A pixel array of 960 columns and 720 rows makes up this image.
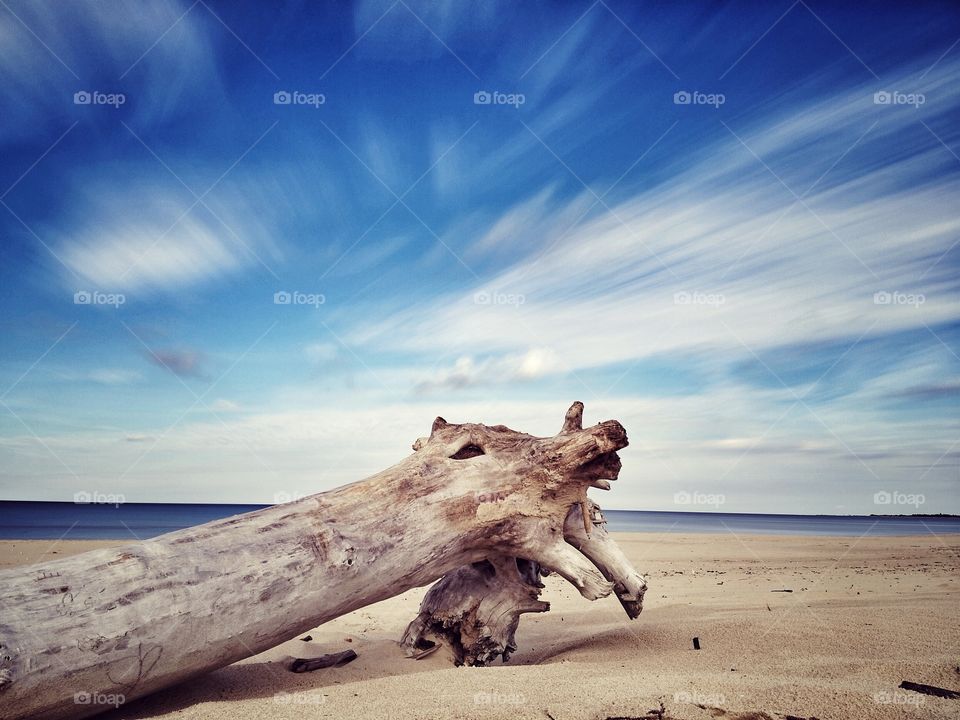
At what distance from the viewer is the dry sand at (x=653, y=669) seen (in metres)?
3.90

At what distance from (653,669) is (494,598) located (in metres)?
1.49

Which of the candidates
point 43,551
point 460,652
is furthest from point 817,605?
point 43,551

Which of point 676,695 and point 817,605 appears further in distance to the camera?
point 817,605

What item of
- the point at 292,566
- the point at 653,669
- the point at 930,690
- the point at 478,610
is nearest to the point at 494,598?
the point at 478,610

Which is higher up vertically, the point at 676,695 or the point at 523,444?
the point at 523,444

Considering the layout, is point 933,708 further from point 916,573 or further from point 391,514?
point 916,573

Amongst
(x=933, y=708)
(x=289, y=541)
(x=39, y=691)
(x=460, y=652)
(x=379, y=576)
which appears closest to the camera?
(x=39, y=691)

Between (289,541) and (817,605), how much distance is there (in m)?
6.81

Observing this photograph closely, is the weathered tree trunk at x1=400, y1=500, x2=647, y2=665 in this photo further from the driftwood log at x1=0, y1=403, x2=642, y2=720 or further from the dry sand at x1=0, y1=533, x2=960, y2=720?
the dry sand at x1=0, y1=533, x2=960, y2=720

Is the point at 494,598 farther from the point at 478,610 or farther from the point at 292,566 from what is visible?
the point at 292,566

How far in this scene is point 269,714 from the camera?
390 centimetres

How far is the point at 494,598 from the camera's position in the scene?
5777mm

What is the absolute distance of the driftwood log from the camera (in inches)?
146

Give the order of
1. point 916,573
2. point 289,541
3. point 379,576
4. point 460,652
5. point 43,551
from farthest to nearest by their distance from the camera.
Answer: point 43,551
point 916,573
point 460,652
point 379,576
point 289,541
